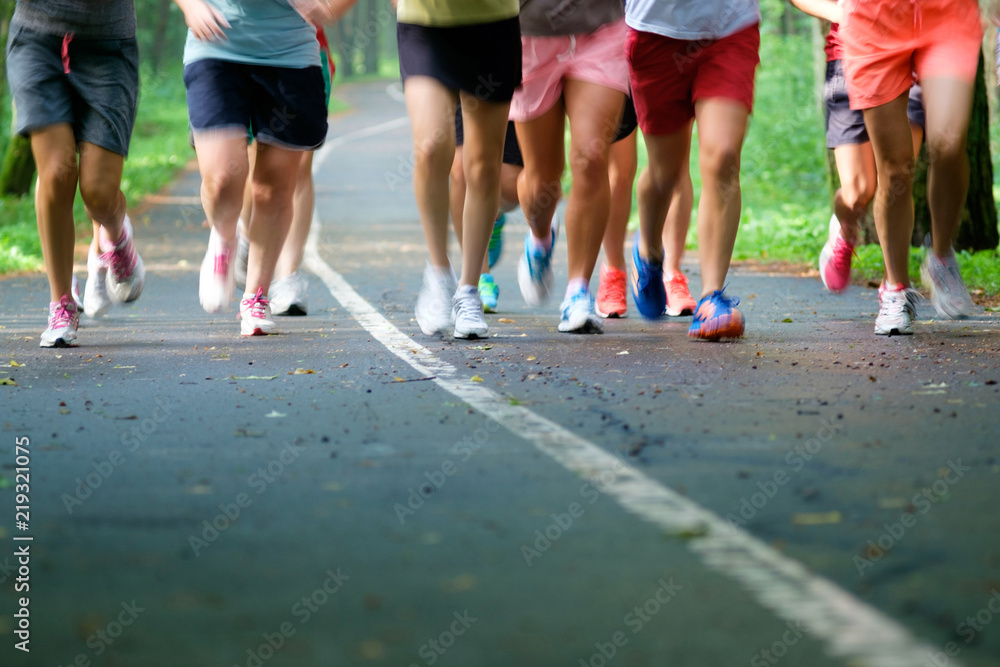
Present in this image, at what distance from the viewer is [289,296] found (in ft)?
24.8

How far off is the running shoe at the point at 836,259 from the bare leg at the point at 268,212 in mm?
2952

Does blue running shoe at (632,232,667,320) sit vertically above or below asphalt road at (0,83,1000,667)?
below

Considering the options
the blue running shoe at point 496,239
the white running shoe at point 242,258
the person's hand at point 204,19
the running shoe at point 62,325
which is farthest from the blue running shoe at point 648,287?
the running shoe at point 62,325

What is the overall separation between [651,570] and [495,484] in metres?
0.72

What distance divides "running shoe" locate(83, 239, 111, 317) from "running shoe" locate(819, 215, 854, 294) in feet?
13.0

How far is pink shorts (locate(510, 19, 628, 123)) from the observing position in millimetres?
6133

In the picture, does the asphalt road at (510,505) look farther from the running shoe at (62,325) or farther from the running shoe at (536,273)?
the running shoe at (536,273)

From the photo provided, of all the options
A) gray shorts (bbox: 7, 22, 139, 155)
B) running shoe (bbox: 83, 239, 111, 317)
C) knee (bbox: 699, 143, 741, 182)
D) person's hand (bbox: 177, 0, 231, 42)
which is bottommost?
running shoe (bbox: 83, 239, 111, 317)

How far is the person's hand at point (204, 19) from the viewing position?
5977 millimetres

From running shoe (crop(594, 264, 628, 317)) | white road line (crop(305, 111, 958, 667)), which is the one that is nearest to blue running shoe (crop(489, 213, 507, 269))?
running shoe (crop(594, 264, 628, 317))

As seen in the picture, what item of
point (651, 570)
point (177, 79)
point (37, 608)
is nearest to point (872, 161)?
point (651, 570)

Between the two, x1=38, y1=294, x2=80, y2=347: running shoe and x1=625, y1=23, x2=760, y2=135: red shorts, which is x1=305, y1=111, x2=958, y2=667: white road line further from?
x1=38, y1=294, x2=80, y2=347: running shoe

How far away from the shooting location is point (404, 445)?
355 centimetres

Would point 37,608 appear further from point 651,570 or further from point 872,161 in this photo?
point 872,161
